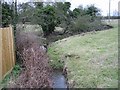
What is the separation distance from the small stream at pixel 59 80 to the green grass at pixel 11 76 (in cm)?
117

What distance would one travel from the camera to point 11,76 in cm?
850

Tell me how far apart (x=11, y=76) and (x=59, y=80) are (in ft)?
4.73

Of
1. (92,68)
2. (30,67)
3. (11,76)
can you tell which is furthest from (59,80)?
(11,76)

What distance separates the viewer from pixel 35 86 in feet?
18.7

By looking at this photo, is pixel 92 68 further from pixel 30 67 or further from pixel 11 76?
pixel 11 76

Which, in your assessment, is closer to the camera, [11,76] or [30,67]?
[30,67]

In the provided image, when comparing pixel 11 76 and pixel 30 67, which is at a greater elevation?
pixel 30 67

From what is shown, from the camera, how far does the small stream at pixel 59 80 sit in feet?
26.6

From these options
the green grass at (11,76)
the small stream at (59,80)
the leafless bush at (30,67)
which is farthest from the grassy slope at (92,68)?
the green grass at (11,76)

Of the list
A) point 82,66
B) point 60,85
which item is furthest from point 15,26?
point 60,85

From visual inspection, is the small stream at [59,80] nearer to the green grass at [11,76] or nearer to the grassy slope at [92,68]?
the grassy slope at [92,68]

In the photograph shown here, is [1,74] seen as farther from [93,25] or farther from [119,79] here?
[93,25]

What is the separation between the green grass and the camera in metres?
7.37

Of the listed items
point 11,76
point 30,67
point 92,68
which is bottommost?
point 11,76
